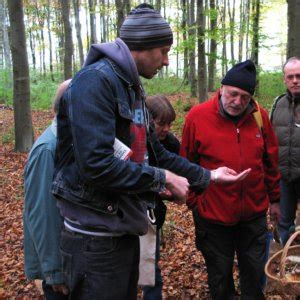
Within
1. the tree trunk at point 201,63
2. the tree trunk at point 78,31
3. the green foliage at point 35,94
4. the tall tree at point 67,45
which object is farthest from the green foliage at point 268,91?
the tree trunk at point 78,31

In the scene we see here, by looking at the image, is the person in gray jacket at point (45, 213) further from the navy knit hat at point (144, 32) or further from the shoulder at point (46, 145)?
the navy knit hat at point (144, 32)

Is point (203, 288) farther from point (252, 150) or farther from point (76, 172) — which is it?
point (76, 172)

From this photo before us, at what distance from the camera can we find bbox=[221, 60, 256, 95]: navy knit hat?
10.2 ft

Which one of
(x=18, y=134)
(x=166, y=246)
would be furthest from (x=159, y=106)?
(x=18, y=134)

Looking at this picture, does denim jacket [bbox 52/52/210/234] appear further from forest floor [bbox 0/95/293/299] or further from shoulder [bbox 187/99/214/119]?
forest floor [bbox 0/95/293/299]

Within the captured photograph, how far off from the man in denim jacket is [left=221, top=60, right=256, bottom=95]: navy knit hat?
113cm

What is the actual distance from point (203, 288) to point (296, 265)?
1840mm

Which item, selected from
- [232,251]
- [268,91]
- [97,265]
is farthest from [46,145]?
[268,91]

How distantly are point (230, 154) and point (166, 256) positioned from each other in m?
2.35

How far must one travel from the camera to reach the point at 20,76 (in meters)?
9.73

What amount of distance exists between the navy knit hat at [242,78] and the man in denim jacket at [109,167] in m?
1.13

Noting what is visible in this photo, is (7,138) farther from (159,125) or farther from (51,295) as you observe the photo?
(51,295)

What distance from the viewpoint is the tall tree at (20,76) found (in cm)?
948

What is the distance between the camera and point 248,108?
327cm
